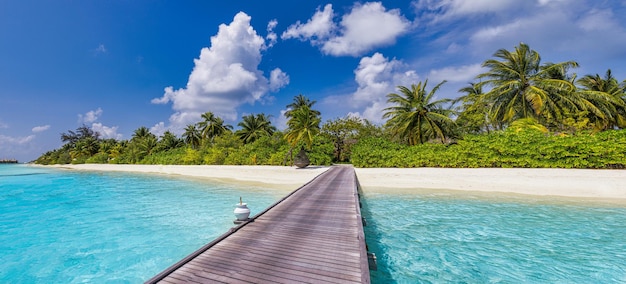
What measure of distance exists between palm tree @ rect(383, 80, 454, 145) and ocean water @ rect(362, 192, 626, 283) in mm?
13612

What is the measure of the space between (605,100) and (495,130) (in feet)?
28.5

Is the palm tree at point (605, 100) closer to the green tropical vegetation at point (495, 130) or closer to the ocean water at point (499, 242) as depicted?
the green tropical vegetation at point (495, 130)

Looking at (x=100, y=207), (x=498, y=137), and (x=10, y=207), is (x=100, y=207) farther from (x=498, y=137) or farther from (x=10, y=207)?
(x=498, y=137)

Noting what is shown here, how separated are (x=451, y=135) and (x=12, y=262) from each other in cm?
2933

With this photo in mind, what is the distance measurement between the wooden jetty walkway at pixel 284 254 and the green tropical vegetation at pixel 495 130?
15327mm

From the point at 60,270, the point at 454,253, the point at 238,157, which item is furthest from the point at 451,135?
the point at 60,270

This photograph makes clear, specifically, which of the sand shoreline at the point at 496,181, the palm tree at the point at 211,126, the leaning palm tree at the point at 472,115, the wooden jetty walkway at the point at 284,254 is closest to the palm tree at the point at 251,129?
the palm tree at the point at 211,126

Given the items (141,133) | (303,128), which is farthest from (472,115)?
(141,133)

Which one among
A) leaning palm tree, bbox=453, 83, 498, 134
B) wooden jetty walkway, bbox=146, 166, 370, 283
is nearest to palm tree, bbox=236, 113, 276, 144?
leaning palm tree, bbox=453, 83, 498, 134

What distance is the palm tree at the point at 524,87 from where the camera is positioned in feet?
67.5

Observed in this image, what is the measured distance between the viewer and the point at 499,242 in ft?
21.4

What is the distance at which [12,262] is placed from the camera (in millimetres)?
6359

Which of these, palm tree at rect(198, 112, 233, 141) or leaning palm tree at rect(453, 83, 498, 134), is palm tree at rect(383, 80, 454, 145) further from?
palm tree at rect(198, 112, 233, 141)

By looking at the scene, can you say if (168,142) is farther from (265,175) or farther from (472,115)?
(472,115)
